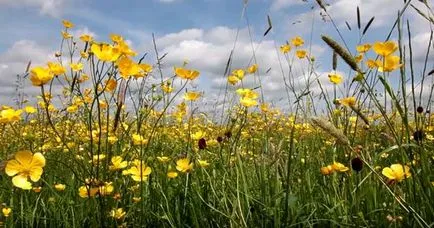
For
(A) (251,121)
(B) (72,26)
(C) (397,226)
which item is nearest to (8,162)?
(C) (397,226)

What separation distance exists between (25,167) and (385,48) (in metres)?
1.20

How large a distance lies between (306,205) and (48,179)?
5.21ft

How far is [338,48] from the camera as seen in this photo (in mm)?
1271

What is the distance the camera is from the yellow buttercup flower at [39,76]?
1533mm

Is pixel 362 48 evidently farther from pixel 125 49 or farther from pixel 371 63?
pixel 125 49

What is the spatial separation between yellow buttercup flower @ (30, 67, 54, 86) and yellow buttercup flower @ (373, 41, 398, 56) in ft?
3.51

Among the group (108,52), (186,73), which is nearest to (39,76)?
(108,52)

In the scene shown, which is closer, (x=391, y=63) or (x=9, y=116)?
(x=391, y=63)

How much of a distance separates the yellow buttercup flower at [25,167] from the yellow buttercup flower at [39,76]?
0.93 feet

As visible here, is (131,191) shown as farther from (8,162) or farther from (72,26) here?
(72,26)

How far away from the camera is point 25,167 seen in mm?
1381

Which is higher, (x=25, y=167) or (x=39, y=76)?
(x=39, y=76)

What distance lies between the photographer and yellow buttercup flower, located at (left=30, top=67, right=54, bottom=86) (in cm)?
153

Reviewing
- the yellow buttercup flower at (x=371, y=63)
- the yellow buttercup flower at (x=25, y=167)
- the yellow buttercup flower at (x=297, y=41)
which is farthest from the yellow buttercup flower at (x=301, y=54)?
the yellow buttercup flower at (x=25, y=167)
